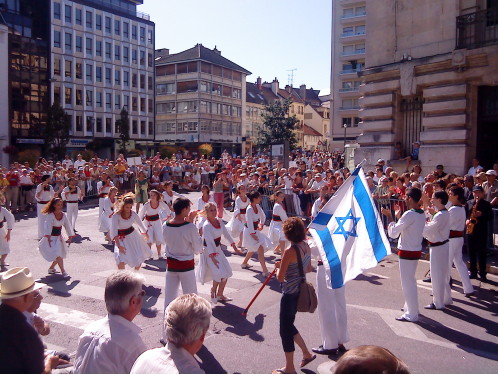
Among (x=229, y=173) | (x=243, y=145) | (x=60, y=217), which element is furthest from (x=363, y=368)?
(x=243, y=145)

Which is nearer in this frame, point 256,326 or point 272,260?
point 256,326

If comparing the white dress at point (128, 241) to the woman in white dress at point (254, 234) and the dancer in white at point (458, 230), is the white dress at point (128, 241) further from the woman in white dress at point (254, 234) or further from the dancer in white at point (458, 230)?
the dancer in white at point (458, 230)

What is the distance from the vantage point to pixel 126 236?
32.3 feet

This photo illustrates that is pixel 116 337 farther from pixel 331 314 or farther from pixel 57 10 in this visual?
pixel 57 10

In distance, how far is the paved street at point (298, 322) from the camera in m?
6.20

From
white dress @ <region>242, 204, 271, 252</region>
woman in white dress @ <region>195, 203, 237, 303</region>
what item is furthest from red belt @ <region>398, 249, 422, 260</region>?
white dress @ <region>242, 204, 271, 252</region>

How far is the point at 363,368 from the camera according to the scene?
2072 mm

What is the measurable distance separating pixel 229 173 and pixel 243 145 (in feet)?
179

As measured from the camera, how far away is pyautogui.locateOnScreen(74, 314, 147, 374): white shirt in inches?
136

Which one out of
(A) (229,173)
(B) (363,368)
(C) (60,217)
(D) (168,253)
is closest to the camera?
(B) (363,368)

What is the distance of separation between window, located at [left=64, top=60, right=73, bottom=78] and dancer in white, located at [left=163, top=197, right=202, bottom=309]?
57.1 m

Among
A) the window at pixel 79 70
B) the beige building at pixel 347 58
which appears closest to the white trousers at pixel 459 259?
the beige building at pixel 347 58

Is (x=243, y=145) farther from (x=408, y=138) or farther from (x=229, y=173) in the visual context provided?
(x=408, y=138)

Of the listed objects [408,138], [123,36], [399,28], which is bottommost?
[408,138]
